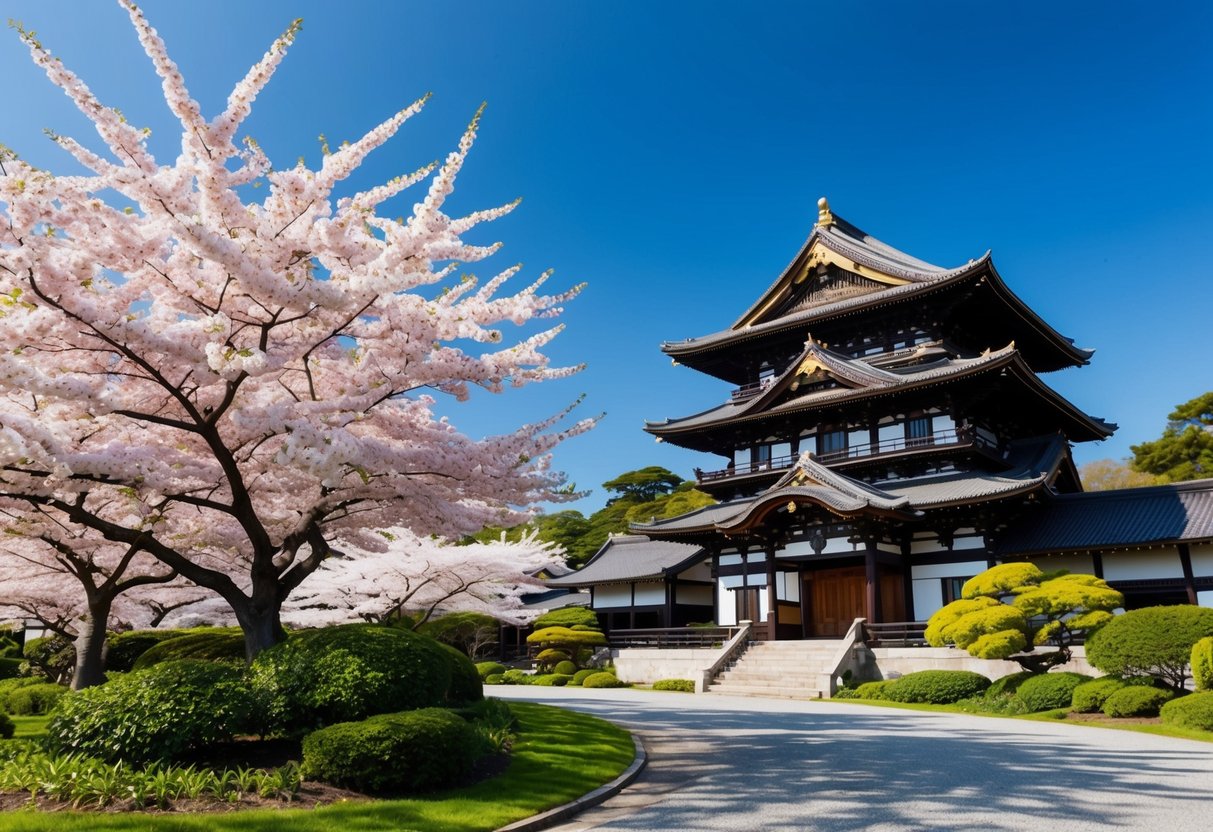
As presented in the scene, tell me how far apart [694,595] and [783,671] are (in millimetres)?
12111

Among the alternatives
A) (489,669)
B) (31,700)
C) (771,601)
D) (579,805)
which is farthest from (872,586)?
(31,700)

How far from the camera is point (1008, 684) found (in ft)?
64.9

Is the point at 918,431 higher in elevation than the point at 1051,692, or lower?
higher

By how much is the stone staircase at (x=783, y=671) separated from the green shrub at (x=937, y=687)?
1.94 meters

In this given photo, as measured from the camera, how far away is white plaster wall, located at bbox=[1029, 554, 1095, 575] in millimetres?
24797

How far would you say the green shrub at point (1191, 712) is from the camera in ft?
45.7

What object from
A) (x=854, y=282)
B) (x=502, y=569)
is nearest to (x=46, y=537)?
(x=502, y=569)

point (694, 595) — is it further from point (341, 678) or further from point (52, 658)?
point (341, 678)

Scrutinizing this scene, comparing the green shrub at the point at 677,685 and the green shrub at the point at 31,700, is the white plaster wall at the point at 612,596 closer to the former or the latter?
the green shrub at the point at 677,685

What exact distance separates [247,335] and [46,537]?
649 cm

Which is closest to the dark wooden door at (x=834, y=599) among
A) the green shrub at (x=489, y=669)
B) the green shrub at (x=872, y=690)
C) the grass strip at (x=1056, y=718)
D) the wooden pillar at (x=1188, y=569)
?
the green shrub at (x=872, y=690)

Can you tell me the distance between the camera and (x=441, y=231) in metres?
10.4

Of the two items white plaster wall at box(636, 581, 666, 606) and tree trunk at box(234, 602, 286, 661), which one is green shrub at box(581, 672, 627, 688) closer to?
white plaster wall at box(636, 581, 666, 606)

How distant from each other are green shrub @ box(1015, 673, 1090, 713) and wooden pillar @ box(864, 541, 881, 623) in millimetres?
6838
